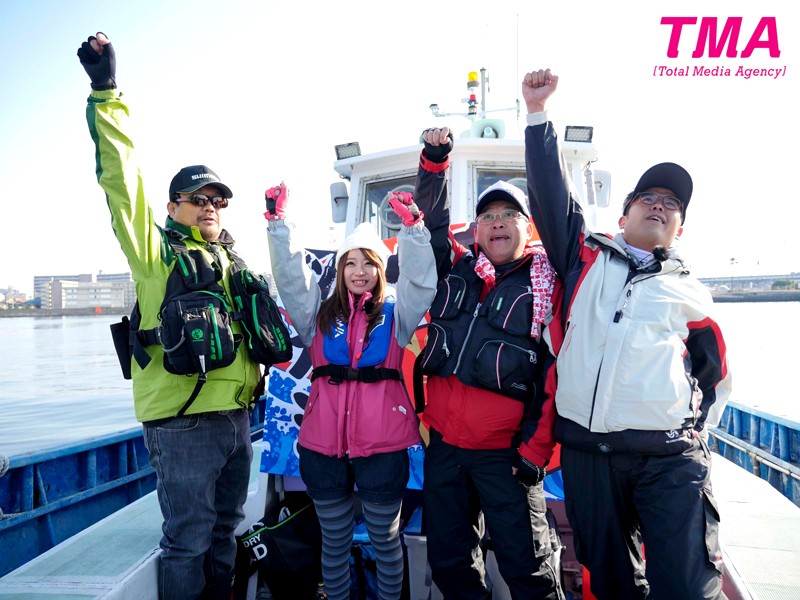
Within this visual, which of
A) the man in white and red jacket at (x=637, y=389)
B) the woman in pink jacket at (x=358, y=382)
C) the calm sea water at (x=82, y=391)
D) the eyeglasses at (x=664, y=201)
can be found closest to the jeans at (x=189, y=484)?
the woman in pink jacket at (x=358, y=382)

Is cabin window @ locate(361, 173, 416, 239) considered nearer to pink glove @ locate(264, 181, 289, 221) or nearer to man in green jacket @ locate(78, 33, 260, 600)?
pink glove @ locate(264, 181, 289, 221)

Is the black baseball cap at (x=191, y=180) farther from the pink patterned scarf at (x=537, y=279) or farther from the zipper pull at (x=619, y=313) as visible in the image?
the zipper pull at (x=619, y=313)

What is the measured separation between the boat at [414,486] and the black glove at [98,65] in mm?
1402

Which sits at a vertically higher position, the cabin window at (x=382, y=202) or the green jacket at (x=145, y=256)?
the cabin window at (x=382, y=202)

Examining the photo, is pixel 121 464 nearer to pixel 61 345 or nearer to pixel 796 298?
pixel 61 345

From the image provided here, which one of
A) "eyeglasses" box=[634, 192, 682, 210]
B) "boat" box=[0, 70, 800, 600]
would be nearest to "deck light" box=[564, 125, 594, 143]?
"boat" box=[0, 70, 800, 600]

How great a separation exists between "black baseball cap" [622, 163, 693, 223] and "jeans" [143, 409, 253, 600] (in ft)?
6.01

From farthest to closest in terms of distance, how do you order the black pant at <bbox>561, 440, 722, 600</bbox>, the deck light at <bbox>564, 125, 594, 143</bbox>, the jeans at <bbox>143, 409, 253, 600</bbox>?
the deck light at <bbox>564, 125, 594, 143</bbox>
the jeans at <bbox>143, 409, 253, 600</bbox>
the black pant at <bbox>561, 440, 722, 600</bbox>

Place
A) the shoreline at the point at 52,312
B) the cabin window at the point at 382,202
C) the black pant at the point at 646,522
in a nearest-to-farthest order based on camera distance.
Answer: the black pant at the point at 646,522 < the cabin window at the point at 382,202 < the shoreline at the point at 52,312

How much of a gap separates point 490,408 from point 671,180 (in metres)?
1.03

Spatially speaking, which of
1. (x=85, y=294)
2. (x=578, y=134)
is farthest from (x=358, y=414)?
(x=85, y=294)

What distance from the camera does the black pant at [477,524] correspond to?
1.78 metres

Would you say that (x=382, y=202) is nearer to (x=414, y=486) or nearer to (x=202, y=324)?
(x=414, y=486)

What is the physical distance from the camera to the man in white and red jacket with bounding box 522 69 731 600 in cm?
152
